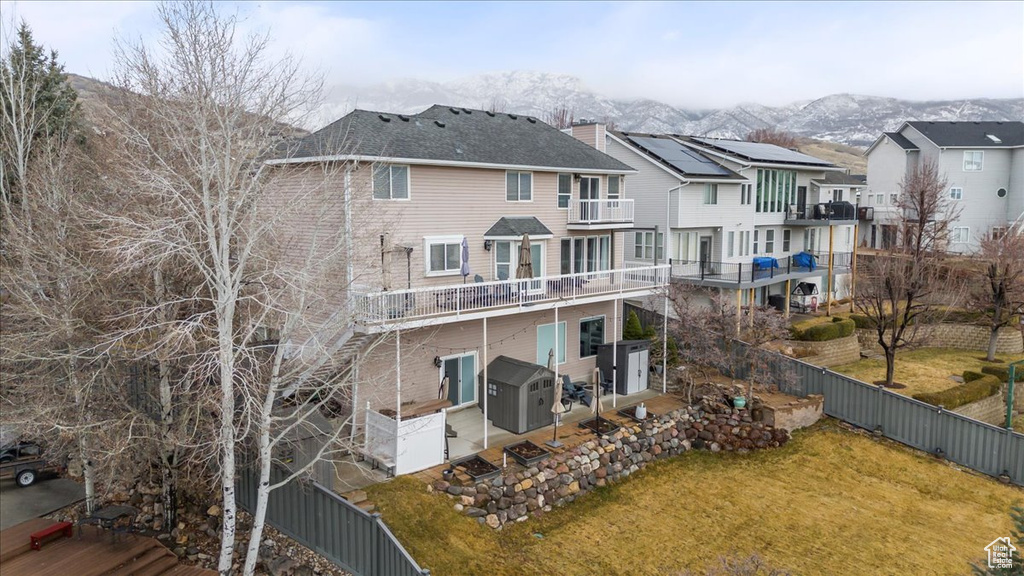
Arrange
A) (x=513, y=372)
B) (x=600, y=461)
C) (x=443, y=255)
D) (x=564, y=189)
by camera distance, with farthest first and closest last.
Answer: (x=564, y=189), (x=443, y=255), (x=513, y=372), (x=600, y=461)

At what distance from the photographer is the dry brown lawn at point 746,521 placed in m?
13.7

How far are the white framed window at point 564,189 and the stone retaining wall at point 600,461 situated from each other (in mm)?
8416

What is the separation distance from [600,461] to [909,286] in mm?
15750

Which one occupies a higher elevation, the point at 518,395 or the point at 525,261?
the point at 525,261

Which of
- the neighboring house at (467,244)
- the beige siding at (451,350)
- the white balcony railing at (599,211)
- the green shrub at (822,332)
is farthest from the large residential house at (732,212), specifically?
the beige siding at (451,350)

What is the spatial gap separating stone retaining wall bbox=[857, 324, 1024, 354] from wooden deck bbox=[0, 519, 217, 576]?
2933 cm

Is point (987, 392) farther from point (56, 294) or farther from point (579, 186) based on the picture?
point (56, 294)

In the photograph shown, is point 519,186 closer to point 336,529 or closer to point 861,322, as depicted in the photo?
point 336,529

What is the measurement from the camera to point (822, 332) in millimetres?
26328

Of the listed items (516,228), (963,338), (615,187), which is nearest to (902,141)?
(963,338)

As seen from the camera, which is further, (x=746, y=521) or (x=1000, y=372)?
(x=1000, y=372)

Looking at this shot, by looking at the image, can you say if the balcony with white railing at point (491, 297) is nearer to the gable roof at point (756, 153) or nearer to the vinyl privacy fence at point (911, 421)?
the vinyl privacy fence at point (911, 421)

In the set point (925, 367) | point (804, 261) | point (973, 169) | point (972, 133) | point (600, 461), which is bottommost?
point (600, 461)

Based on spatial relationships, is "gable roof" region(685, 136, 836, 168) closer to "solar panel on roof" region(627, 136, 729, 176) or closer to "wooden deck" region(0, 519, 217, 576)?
"solar panel on roof" region(627, 136, 729, 176)
